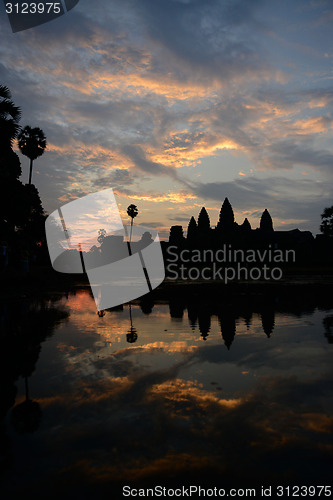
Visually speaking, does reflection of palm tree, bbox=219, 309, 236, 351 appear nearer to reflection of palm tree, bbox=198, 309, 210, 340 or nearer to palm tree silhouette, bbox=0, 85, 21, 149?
reflection of palm tree, bbox=198, 309, 210, 340

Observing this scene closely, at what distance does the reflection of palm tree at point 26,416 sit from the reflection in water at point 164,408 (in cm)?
2

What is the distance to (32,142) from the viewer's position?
4016 cm

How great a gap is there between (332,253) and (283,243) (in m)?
13.2

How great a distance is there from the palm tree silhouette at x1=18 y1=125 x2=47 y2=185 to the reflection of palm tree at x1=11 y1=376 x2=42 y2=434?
40.5m

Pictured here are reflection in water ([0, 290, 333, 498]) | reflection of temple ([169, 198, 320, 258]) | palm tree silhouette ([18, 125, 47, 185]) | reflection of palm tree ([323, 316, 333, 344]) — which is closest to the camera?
reflection in water ([0, 290, 333, 498])

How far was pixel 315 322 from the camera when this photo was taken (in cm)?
1054

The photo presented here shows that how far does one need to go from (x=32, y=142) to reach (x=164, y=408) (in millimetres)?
41941

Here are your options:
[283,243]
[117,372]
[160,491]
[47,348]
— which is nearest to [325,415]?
[160,491]

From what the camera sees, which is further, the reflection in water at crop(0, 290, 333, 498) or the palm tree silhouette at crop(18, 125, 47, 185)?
the palm tree silhouette at crop(18, 125, 47, 185)

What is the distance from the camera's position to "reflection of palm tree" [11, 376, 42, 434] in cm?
388

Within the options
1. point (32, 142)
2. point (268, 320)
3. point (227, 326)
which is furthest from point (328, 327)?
point (32, 142)

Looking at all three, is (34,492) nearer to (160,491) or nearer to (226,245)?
(160,491)

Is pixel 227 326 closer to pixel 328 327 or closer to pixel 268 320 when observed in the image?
pixel 268 320

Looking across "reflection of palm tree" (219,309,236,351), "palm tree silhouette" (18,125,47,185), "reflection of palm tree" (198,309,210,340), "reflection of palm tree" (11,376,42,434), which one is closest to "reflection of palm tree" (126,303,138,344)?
"reflection of palm tree" (198,309,210,340)
